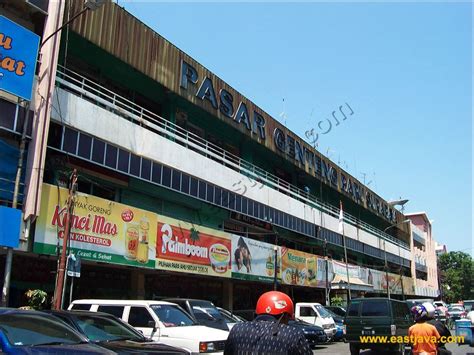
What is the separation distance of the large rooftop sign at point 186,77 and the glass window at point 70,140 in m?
3.94

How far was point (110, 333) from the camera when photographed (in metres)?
9.12

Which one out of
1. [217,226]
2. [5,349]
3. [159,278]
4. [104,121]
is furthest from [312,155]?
[5,349]

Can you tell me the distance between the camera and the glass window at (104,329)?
886cm

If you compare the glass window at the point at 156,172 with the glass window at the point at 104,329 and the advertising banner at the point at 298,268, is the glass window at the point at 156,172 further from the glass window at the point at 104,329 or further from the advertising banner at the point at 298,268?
the advertising banner at the point at 298,268

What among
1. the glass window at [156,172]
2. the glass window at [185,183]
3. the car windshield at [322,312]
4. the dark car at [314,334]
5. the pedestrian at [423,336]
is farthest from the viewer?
the car windshield at [322,312]

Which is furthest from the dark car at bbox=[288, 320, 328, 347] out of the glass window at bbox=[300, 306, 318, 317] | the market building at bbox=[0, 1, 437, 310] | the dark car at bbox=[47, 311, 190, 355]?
the dark car at bbox=[47, 311, 190, 355]

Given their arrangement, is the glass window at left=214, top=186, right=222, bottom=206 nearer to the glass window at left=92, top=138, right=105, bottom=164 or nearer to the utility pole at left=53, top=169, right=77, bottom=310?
the glass window at left=92, top=138, right=105, bottom=164

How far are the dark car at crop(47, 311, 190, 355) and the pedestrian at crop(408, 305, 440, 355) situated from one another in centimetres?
385

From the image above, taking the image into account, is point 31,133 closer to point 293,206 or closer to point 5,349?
point 5,349

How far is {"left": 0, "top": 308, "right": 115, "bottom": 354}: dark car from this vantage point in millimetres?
6477

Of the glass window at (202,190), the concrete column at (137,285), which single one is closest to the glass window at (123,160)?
the concrete column at (137,285)

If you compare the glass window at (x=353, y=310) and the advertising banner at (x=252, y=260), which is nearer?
the glass window at (x=353, y=310)

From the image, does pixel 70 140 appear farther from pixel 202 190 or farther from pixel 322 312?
pixel 322 312

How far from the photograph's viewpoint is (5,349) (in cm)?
632
